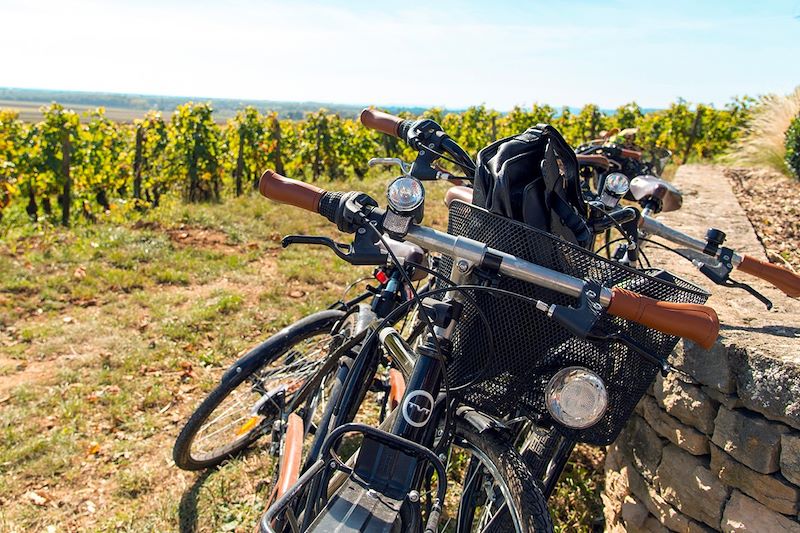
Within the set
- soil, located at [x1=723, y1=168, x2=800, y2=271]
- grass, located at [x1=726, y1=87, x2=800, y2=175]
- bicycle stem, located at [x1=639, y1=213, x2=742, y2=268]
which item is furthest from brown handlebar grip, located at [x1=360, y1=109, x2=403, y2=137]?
grass, located at [x1=726, y1=87, x2=800, y2=175]

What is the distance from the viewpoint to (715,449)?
212 centimetres

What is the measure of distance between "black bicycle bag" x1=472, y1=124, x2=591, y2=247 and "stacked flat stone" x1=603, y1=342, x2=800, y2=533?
791 millimetres

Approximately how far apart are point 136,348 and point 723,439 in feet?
13.0

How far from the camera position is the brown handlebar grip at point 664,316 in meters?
1.36

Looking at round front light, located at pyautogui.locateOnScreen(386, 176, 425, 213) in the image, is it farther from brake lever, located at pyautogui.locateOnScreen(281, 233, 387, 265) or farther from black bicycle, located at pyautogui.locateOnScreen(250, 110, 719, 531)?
brake lever, located at pyautogui.locateOnScreen(281, 233, 387, 265)

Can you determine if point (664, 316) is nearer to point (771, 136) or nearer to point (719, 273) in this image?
point (719, 273)

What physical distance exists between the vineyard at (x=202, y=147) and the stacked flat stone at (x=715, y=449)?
4651mm

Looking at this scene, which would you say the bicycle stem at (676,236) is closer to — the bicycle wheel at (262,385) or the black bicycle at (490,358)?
the black bicycle at (490,358)

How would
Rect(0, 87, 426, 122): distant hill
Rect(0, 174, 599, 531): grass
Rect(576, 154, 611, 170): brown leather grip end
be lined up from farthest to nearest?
Rect(0, 87, 426, 122): distant hill
Rect(0, 174, 599, 531): grass
Rect(576, 154, 611, 170): brown leather grip end

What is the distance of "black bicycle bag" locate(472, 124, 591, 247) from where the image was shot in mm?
1637

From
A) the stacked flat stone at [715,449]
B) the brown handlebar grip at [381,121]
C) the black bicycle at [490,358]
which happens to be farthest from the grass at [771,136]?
the black bicycle at [490,358]

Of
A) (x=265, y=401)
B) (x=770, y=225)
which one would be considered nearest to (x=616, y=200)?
(x=265, y=401)

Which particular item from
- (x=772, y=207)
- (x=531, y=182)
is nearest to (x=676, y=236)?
(x=531, y=182)

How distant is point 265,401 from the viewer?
297 cm
